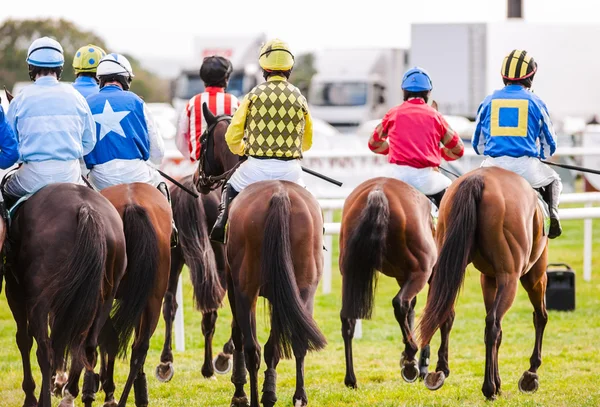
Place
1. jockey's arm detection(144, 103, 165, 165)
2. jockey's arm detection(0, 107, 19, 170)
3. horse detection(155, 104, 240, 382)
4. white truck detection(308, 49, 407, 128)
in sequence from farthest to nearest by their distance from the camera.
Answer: white truck detection(308, 49, 407, 128), horse detection(155, 104, 240, 382), jockey's arm detection(144, 103, 165, 165), jockey's arm detection(0, 107, 19, 170)

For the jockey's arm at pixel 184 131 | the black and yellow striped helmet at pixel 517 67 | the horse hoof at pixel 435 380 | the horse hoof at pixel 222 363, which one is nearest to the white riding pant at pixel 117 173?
the jockey's arm at pixel 184 131

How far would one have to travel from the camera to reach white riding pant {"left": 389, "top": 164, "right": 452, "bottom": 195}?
8.05m

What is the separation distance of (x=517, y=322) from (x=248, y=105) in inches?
197

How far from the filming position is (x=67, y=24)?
6600 cm

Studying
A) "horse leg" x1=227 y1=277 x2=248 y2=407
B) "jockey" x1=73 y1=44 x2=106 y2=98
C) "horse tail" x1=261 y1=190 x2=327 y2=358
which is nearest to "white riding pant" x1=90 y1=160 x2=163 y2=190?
"jockey" x1=73 y1=44 x2=106 y2=98

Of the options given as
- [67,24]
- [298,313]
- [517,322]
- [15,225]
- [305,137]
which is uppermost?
[67,24]

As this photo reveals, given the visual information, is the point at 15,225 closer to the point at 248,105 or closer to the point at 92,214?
the point at 92,214

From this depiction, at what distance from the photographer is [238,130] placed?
7.13 m

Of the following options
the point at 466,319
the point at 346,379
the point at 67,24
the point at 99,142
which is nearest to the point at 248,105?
the point at 99,142

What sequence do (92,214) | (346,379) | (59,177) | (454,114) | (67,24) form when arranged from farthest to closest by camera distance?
(67,24)
(454,114)
(346,379)
(59,177)
(92,214)

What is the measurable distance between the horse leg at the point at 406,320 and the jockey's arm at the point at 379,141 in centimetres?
126

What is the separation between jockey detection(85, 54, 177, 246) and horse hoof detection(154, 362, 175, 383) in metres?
1.39

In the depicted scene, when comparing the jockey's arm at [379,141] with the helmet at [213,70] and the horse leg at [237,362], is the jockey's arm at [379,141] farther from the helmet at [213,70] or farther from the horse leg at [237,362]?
the horse leg at [237,362]

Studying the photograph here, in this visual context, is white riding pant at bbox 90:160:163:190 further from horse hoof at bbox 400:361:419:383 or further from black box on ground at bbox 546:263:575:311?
black box on ground at bbox 546:263:575:311
